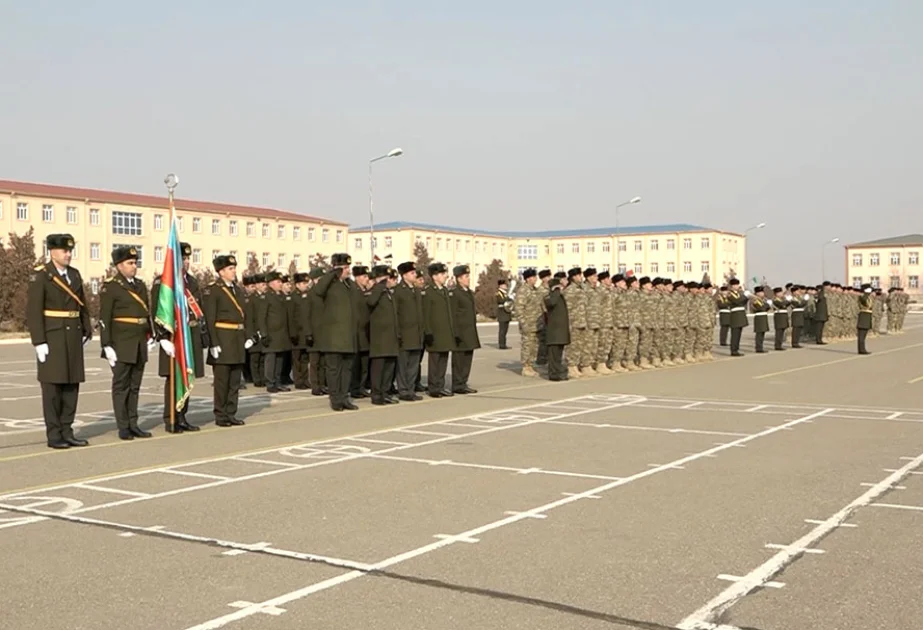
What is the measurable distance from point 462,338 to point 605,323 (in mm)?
5157

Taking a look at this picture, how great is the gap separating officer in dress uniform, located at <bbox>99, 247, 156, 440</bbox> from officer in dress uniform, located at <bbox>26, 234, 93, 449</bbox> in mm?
404

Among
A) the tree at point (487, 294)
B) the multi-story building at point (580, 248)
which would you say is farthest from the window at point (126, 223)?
the multi-story building at point (580, 248)

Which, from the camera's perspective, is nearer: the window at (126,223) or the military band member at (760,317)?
the military band member at (760,317)

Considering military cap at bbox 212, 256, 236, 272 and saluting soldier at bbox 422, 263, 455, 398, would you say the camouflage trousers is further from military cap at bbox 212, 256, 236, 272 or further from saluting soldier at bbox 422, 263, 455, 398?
military cap at bbox 212, 256, 236, 272

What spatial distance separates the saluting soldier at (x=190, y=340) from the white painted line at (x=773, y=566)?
24.5ft

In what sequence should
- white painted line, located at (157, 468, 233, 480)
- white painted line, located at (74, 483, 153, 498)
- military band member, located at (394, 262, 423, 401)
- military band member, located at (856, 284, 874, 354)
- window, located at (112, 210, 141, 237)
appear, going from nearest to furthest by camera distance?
white painted line, located at (74, 483, 153, 498), white painted line, located at (157, 468, 233, 480), military band member, located at (394, 262, 423, 401), military band member, located at (856, 284, 874, 354), window, located at (112, 210, 141, 237)

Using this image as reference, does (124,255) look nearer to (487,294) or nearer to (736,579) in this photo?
(736,579)

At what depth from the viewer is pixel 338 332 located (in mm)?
14289

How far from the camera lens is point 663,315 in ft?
77.7

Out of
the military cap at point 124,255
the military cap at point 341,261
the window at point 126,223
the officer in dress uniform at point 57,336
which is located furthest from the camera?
the window at point 126,223

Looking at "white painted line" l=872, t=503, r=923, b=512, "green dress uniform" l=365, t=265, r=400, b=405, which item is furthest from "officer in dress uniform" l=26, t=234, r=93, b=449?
"white painted line" l=872, t=503, r=923, b=512

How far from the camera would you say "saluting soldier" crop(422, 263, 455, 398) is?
16.2 metres

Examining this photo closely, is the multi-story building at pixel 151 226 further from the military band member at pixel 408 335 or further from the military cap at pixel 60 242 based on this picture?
the military cap at pixel 60 242

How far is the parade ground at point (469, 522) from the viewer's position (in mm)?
5125
